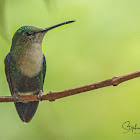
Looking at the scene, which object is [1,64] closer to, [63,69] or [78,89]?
[63,69]

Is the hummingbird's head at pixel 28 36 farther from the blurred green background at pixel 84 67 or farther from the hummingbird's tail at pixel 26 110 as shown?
the hummingbird's tail at pixel 26 110

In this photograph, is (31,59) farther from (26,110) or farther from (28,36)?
(26,110)

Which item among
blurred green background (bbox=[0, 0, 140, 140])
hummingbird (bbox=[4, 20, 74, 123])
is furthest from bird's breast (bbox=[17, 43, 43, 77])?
blurred green background (bbox=[0, 0, 140, 140])

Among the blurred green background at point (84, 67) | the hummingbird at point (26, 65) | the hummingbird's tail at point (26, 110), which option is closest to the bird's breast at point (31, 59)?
the hummingbird at point (26, 65)
